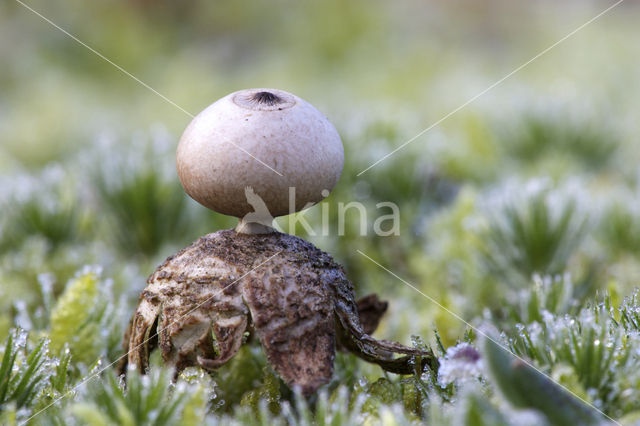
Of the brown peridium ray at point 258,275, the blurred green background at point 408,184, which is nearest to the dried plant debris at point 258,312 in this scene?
the brown peridium ray at point 258,275

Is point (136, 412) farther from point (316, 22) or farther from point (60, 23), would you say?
point (60, 23)

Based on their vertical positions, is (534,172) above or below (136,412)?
below

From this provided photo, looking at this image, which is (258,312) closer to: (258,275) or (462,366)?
(258,275)

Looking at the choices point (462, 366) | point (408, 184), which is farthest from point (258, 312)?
point (408, 184)

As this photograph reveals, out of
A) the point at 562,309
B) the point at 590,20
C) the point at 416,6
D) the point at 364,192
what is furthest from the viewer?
the point at 416,6

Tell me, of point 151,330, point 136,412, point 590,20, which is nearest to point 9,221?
point 151,330

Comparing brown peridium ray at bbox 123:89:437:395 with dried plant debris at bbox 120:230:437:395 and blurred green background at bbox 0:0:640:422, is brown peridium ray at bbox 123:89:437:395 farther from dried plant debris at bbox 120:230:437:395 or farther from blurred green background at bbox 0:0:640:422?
blurred green background at bbox 0:0:640:422
